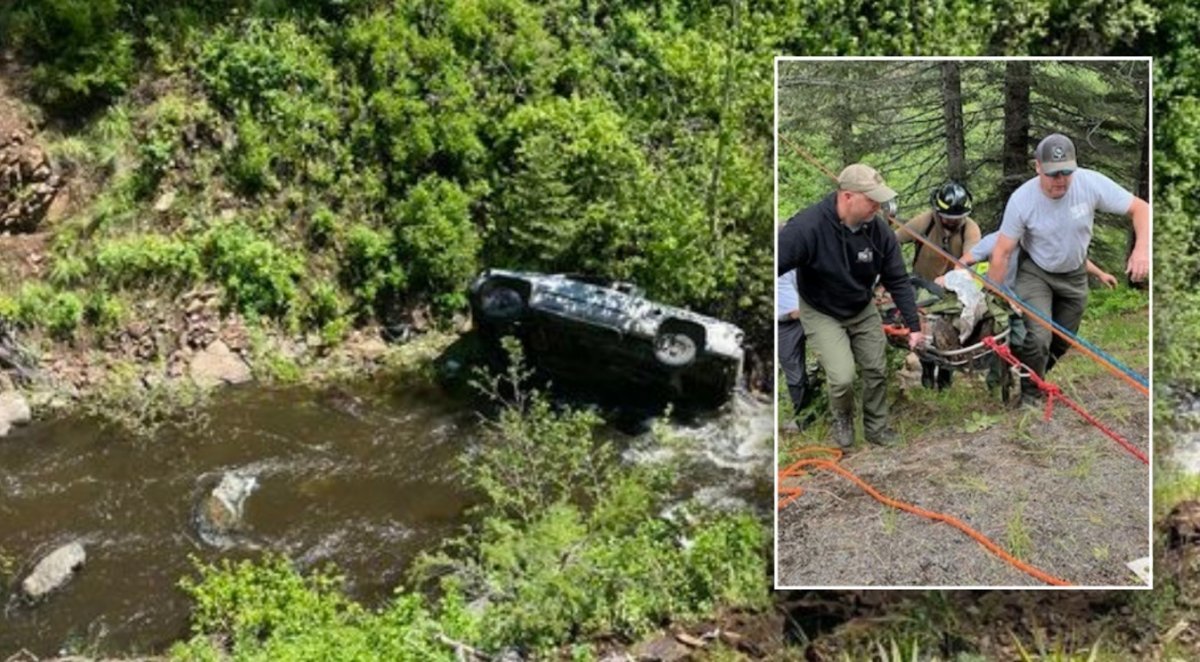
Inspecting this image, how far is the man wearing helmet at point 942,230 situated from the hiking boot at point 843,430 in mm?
408

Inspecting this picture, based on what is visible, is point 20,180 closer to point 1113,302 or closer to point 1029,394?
point 1029,394

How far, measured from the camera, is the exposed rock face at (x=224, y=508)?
7.94 metres

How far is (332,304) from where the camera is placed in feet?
30.3

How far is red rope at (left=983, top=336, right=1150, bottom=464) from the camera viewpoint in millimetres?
5574

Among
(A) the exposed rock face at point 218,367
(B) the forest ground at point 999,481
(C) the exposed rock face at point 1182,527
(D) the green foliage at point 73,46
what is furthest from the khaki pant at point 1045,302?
(D) the green foliage at point 73,46

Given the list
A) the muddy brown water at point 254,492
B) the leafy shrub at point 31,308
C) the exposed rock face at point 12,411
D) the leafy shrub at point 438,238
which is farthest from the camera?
the leafy shrub at point 438,238

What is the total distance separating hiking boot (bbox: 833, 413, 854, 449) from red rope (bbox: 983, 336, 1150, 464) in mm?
670

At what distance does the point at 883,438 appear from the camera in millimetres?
5645

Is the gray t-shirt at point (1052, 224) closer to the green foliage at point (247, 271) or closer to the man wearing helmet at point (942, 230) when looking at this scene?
the man wearing helmet at point (942, 230)

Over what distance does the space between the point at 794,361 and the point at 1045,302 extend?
1084 millimetres

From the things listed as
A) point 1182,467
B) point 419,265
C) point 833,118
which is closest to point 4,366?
point 419,265

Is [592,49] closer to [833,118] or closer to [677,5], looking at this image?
[677,5]

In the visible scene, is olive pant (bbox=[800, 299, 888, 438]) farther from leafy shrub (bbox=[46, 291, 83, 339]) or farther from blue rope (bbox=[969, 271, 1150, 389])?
leafy shrub (bbox=[46, 291, 83, 339])

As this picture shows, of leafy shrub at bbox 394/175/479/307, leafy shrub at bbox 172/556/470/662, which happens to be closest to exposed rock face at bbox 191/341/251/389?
leafy shrub at bbox 394/175/479/307
